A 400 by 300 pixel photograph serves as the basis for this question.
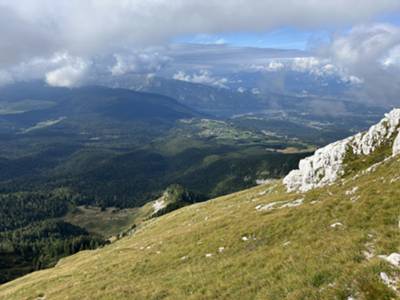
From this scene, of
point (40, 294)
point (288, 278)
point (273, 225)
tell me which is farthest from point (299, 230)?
point (40, 294)

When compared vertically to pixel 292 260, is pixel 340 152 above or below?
below

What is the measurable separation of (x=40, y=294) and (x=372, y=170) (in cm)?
4509

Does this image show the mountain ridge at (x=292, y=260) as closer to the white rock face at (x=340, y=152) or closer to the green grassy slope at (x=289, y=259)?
the green grassy slope at (x=289, y=259)

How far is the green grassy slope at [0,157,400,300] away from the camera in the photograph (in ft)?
51.8

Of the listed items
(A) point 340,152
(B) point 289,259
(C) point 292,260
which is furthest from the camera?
(A) point 340,152

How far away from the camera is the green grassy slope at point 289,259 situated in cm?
1580

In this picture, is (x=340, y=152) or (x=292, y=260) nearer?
(x=292, y=260)

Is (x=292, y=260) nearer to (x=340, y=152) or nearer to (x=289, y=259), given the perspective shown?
(x=289, y=259)

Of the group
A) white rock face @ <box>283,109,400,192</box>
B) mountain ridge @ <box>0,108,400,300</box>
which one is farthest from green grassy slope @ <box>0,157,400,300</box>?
white rock face @ <box>283,109,400,192</box>

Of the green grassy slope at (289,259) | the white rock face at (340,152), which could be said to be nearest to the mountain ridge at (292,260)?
the green grassy slope at (289,259)

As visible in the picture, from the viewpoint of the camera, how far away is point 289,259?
22125 mm

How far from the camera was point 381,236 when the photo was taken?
21219 millimetres

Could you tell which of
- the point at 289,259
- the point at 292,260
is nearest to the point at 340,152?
the point at 289,259

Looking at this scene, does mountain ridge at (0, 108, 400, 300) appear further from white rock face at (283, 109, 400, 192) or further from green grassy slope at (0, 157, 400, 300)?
white rock face at (283, 109, 400, 192)
